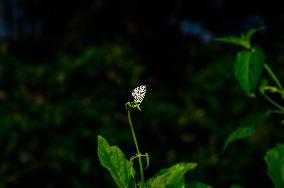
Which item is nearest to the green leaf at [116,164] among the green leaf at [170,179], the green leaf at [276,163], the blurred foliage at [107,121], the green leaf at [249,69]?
the green leaf at [170,179]

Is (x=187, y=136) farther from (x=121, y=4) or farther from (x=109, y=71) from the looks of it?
(x=121, y=4)

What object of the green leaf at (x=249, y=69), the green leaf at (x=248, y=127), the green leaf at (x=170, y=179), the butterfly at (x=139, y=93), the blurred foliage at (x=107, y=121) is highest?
the blurred foliage at (x=107, y=121)

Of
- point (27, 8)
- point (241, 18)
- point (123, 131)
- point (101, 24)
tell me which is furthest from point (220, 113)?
point (27, 8)

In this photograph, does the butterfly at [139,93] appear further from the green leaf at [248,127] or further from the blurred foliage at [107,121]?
the blurred foliage at [107,121]

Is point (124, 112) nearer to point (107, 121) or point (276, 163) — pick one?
point (107, 121)

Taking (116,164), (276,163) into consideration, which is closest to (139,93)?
(116,164)

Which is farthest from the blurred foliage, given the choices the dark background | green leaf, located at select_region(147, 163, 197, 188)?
green leaf, located at select_region(147, 163, 197, 188)
